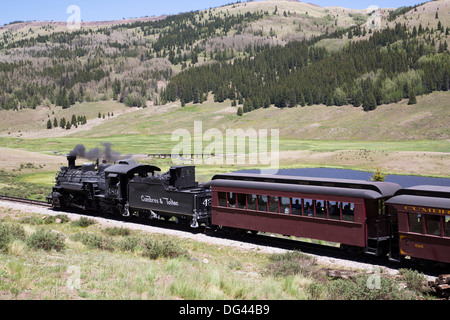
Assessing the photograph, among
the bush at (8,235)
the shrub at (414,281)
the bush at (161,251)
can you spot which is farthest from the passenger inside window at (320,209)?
the bush at (8,235)

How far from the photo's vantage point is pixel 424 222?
1617 cm

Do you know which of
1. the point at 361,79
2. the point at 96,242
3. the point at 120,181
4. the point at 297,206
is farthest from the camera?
the point at 361,79

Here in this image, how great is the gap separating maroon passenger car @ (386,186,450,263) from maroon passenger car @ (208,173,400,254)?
3.65ft

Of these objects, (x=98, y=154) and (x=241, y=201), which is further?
(x=98, y=154)

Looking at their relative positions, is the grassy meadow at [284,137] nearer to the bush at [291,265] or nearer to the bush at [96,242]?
the bush at [96,242]

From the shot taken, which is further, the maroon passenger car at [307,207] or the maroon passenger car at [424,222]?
the maroon passenger car at [307,207]

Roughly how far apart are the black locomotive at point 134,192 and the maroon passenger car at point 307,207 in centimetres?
202

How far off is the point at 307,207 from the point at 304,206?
14cm

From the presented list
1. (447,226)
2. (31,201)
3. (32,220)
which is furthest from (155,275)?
(31,201)

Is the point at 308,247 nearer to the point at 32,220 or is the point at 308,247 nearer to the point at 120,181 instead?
the point at 120,181

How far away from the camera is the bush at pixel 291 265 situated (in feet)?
53.8

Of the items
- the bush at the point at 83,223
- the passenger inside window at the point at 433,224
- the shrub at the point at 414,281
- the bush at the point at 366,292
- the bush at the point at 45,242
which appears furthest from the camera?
the bush at the point at 83,223
